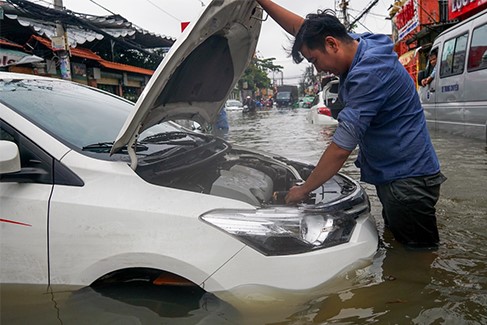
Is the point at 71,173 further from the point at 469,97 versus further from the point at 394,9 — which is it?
the point at 394,9

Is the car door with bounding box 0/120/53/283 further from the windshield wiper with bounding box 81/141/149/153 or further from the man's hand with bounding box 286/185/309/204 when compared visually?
the man's hand with bounding box 286/185/309/204

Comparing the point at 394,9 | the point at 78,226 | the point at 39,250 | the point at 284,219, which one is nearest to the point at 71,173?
the point at 78,226

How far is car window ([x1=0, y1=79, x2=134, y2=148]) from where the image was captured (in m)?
2.16

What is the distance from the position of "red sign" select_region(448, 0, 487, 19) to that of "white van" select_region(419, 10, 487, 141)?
14.2 ft

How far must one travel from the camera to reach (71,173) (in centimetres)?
194

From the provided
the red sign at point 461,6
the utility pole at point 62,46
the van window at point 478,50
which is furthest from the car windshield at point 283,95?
the van window at point 478,50

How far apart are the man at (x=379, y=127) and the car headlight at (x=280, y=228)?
27 cm

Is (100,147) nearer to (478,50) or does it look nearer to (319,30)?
(319,30)

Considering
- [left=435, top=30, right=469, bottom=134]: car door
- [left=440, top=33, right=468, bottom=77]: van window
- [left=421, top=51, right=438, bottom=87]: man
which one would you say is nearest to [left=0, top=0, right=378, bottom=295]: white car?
[left=435, top=30, right=469, bottom=134]: car door

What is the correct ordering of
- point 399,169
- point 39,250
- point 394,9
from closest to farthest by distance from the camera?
point 39,250
point 399,169
point 394,9

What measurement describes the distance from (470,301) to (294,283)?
0.98 metres

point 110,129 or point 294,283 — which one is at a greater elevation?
point 110,129

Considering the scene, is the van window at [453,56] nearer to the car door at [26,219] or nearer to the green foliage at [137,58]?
the car door at [26,219]

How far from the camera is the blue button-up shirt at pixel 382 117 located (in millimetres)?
2105
